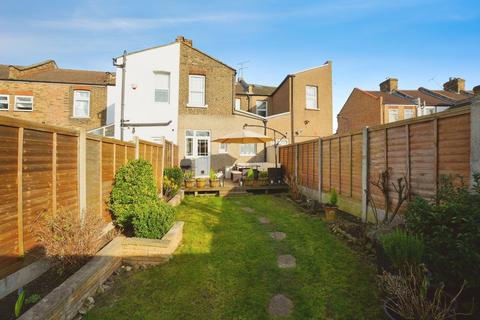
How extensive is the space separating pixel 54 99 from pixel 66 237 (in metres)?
19.4

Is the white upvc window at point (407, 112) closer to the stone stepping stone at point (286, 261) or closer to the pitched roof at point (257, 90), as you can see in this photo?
the pitched roof at point (257, 90)

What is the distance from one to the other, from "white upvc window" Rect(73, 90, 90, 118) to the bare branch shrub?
17.7 metres

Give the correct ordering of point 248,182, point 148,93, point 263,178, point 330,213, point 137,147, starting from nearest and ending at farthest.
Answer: point 137,147 → point 330,213 → point 248,182 → point 263,178 → point 148,93

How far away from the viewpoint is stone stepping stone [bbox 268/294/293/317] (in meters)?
2.97

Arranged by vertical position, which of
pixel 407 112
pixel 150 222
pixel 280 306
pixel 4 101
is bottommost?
pixel 280 306

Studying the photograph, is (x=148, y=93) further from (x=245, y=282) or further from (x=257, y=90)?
(x=245, y=282)

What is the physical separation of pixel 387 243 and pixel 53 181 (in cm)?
470

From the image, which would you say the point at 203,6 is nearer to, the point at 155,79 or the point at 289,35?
the point at 289,35

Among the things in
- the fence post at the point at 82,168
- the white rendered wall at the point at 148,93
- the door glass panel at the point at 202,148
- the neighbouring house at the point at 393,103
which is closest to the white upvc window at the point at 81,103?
the white rendered wall at the point at 148,93

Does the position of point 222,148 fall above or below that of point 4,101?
below

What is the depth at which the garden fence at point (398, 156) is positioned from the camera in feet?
12.7

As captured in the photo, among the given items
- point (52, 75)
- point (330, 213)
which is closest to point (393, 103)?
point (330, 213)

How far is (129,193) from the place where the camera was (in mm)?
5602

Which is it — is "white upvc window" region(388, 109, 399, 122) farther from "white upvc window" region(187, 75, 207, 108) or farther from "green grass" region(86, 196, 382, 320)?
"green grass" region(86, 196, 382, 320)
